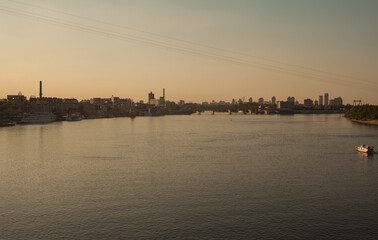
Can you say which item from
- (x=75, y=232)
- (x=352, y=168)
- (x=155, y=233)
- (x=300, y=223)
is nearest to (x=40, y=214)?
(x=75, y=232)

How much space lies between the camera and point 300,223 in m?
23.2

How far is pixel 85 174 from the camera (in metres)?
39.2

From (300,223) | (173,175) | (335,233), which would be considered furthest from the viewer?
(173,175)

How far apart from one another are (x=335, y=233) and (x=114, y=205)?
621 inches

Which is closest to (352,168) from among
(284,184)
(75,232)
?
(284,184)

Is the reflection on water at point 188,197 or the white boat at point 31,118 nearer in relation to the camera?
the reflection on water at point 188,197

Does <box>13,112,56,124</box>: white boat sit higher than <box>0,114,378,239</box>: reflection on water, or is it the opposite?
<box>13,112,56,124</box>: white boat

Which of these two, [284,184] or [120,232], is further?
[284,184]

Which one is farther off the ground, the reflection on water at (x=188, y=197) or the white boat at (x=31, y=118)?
the white boat at (x=31, y=118)

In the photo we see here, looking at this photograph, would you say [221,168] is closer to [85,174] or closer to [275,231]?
[85,174]

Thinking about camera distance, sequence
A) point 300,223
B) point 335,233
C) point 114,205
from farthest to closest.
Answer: point 114,205, point 300,223, point 335,233

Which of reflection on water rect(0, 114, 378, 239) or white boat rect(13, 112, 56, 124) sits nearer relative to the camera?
reflection on water rect(0, 114, 378, 239)

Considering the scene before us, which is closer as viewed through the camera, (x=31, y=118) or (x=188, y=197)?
(x=188, y=197)

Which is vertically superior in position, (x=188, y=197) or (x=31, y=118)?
(x=31, y=118)
